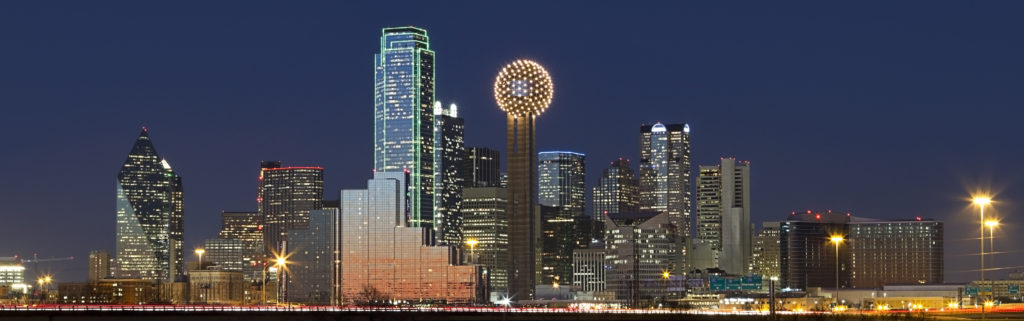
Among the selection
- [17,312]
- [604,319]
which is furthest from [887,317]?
[17,312]

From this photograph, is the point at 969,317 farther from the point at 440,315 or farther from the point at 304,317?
the point at 304,317

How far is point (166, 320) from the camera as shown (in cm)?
16988

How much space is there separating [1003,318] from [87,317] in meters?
103

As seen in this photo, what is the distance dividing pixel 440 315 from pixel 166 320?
30.8 meters

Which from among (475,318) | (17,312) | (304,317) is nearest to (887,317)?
(475,318)

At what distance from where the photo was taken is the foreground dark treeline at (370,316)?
16950 centimetres

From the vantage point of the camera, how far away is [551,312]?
18762 centimetres

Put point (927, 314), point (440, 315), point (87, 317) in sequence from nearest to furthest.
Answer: point (87, 317) → point (440, 315) → point (927, 314)

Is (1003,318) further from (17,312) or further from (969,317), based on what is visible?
(17,312)

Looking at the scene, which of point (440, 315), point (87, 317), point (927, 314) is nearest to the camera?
point (87, 317)

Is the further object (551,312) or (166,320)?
(551,312)

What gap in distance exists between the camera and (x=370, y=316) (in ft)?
569

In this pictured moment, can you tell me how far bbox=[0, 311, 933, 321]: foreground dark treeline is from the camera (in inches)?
6673

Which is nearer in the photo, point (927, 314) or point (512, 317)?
point (512, 317)
